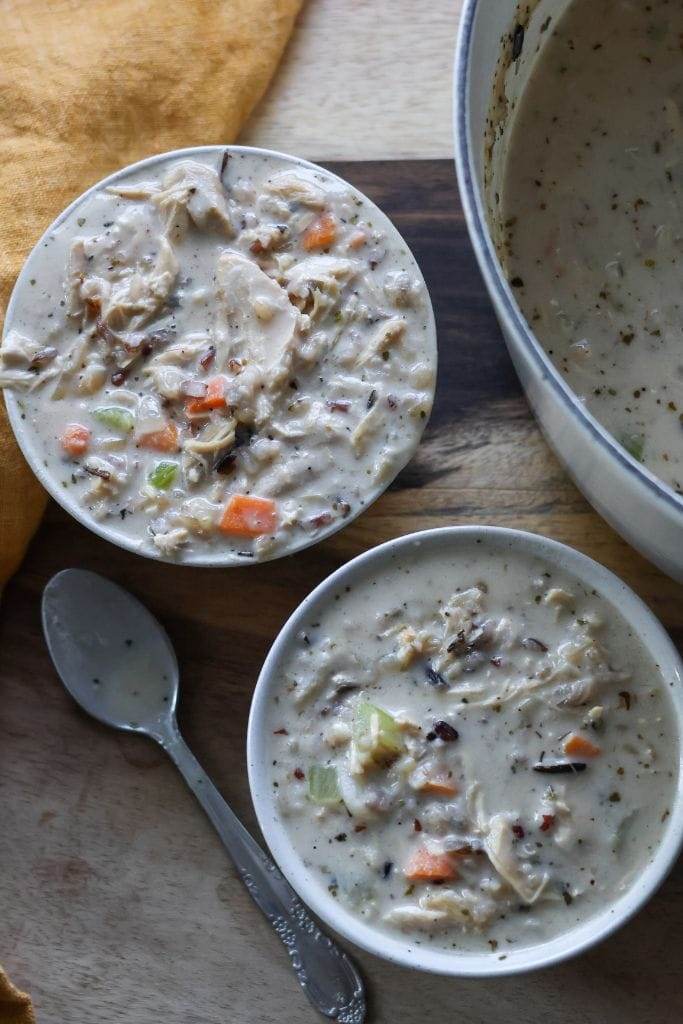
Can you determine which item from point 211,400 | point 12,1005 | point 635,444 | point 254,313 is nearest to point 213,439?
point 211,400

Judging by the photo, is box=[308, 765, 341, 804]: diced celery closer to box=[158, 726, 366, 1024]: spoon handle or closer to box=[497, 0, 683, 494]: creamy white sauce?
box=[158, 726, 366, 1024]: spoon handle

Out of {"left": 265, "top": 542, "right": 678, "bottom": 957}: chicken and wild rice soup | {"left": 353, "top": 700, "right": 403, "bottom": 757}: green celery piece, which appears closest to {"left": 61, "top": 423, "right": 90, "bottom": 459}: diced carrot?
{"left": 265, "top": 542, "right": 678, "bottom": 957}: chicken and wild rice soup

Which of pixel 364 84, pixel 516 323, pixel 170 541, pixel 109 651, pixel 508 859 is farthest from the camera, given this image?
pixel 364 84

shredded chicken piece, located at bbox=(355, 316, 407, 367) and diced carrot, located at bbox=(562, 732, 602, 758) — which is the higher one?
shredded chicken piece, located at bbox=(355, 316, 407, 367)

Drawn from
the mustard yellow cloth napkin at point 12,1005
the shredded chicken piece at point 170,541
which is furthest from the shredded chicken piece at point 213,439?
the mustard yellow cloth napkin at point 12,1005

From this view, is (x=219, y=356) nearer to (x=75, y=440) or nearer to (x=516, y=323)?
(x=75, y=440)
